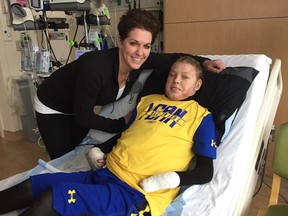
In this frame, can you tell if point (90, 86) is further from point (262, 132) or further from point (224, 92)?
point (262, 132)

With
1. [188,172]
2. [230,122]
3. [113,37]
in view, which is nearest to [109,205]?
[188,172]

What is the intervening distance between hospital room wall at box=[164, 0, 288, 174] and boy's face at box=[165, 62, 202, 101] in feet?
3.33

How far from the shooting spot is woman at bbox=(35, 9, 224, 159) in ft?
4.13

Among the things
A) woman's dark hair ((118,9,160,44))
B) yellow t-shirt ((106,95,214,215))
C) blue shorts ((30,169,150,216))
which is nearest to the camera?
blue shorts ((30,169,150,216))

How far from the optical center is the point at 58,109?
1546 mm

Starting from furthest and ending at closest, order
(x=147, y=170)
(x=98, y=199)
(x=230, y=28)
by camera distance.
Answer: (x=230, y=28)
(x=147, y=170)
(x=98, y=199)

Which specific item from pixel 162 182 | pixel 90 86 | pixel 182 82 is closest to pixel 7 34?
pixel 90 86

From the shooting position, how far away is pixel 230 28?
2119 millimetres

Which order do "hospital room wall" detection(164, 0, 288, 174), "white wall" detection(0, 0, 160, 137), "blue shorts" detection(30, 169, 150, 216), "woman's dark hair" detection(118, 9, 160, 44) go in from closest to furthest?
1. "blue shorts" detection(30, 169, 150, 216)
2. "woman's dark hair" detection(118, 9, 160, 44)
3. "hospital room wall" detection(164, 0, 288, 174)
4. "white wall" detection(0, 0, 160, 137)

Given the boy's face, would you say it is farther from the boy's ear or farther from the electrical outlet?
the electrical outlet

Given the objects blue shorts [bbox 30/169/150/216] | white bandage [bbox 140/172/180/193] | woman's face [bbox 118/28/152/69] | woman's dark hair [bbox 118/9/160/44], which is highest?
woman's dark hair [bbox 118/9/160/44]

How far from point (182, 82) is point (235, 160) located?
1.39ft

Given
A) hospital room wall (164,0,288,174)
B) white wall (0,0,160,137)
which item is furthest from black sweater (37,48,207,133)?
white wall (0,0,160,137)

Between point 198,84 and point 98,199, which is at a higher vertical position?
point 198,84
